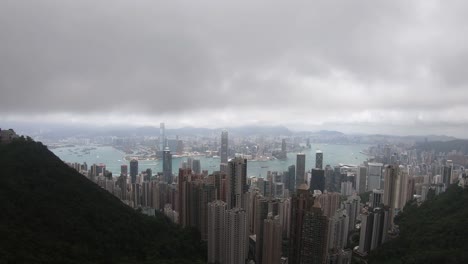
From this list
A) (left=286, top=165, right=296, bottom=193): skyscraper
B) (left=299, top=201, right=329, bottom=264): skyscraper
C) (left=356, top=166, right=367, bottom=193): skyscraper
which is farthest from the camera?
(left=356, top=166, right=367, bottom=193): skyscraper

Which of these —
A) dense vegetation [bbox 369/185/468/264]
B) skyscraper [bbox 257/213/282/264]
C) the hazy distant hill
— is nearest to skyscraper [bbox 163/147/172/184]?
skyscraper [bbox 257/213/282/264]

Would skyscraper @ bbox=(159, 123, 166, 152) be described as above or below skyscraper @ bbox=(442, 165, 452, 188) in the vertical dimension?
above

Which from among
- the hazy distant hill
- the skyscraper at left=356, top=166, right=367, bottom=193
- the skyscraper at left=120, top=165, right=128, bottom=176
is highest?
the hazy distant hill

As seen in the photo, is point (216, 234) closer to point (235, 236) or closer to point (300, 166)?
point (235, 236)

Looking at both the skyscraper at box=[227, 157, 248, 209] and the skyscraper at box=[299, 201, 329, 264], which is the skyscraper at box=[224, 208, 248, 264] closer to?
the skyscraper at box=[299, 201, 329, 264]

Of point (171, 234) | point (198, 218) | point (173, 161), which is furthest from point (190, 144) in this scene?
point (171, 234)

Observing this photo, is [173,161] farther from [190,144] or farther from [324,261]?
[324,261]

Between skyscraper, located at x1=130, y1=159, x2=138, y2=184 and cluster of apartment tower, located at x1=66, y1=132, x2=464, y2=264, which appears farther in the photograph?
skyscraper, located at x1=130, y1=159, x2=138, y2=184
